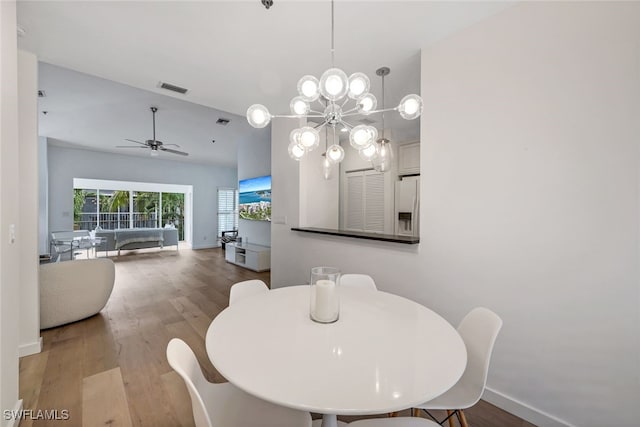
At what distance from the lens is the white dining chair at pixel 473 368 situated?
1.16 m

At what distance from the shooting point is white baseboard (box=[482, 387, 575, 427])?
4.93ft

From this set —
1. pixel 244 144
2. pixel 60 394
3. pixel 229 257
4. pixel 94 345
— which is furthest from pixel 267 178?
pixel 60 394

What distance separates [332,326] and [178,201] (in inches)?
373

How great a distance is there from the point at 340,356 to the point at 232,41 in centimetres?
234

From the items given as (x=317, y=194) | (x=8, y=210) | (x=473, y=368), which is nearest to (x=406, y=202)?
(x=317, y=194)

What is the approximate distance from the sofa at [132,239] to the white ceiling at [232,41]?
4.33 m

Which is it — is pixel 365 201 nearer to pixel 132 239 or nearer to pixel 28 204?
pixel 28 204

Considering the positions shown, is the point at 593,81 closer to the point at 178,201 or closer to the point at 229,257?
the point at 229,257

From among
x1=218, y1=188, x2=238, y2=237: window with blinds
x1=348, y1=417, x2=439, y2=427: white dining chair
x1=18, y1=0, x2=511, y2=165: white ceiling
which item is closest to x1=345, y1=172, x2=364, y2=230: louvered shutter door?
x1=18, y1=0, x2=511, y2=165: white ceiling

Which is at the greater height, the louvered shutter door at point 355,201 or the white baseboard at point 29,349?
the louvered shutter door at point 355,201

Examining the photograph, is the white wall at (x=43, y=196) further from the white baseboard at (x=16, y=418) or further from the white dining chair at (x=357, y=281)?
the white dining chair at (x=357, y=281)

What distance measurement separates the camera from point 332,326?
118cm

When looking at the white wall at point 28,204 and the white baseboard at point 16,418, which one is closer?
the white baseboard at point 16,418

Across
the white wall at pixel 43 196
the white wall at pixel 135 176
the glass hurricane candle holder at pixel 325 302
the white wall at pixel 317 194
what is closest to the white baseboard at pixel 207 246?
the white wall at pixel 135 176
